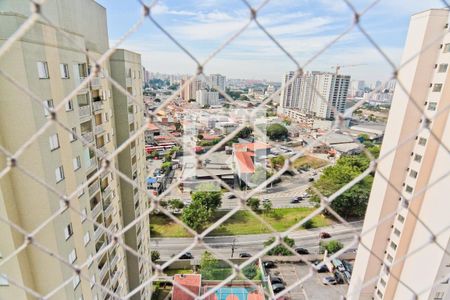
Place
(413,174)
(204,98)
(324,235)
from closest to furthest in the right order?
(413,174), (324,235), (204,98)

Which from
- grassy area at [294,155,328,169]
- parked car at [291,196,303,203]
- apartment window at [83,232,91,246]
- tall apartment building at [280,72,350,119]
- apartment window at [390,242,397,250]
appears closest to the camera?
apartment window at [83,232,91,246]

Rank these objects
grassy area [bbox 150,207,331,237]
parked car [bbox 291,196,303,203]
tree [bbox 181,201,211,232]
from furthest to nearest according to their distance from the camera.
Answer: parked car [bbox 291,196,303,203], grassy area [bbox 150,207,331,237], tree [bbox 181,201,211,232]

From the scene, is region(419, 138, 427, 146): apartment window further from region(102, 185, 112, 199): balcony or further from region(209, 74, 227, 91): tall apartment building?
region(102, 185, 112, 199): balcony

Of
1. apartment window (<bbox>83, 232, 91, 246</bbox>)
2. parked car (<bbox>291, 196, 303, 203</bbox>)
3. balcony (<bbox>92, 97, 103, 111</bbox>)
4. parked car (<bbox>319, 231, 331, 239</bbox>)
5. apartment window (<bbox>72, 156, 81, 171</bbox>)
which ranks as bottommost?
parked car (<bbox>319, 231, 331, 239</bbox>)

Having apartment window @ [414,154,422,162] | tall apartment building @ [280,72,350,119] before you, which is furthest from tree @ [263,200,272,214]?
apartment window @ [414,154,422,162]

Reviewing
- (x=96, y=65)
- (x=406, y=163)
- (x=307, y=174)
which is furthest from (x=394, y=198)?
(x=307, y=174)

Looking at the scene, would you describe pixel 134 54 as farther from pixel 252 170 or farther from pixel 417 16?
pixel 252 170

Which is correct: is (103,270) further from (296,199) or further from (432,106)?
(296,199)

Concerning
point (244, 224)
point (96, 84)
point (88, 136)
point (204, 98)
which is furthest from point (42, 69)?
point (204, 98)
